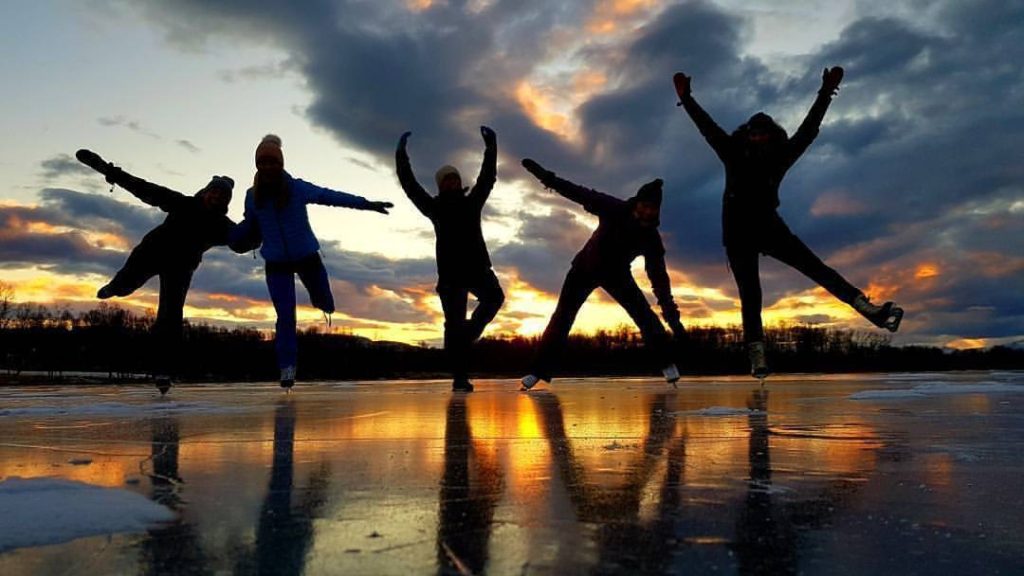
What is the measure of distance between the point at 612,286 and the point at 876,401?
310 centimetres

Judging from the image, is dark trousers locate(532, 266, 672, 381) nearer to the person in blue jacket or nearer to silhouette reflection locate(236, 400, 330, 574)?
the person in blue jacket

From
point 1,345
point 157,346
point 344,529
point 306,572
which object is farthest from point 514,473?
point 1,345

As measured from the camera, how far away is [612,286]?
302 inches

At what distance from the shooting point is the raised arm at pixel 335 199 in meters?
6.84

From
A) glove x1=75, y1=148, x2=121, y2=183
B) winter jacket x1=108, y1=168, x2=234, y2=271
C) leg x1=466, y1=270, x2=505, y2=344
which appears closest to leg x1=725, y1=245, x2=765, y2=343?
Answer: leg x1=466, y1=270, x2=505, y2=344

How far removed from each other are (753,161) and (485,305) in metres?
2.93

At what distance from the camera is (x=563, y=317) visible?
7680 mm

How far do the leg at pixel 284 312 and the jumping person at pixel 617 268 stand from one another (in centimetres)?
214

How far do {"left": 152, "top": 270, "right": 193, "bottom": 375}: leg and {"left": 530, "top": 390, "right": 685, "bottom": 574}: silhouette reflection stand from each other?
5491 mm

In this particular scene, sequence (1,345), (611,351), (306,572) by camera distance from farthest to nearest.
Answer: (1,345) → (611,351) → (306,572)

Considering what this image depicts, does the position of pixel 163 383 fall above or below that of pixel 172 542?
above

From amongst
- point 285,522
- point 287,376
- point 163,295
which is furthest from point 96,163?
point 285,522

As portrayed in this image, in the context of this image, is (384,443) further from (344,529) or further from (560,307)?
(560,307)

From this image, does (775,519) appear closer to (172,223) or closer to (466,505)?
(466,505)
